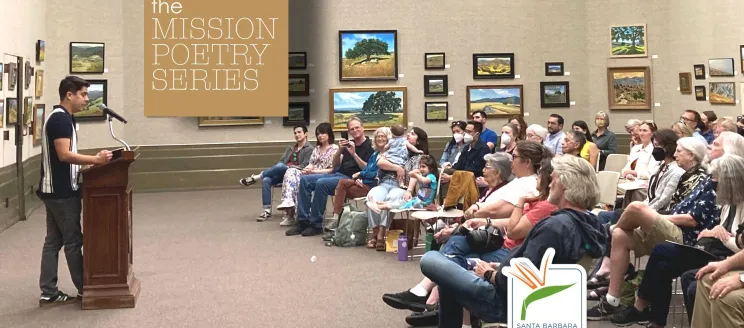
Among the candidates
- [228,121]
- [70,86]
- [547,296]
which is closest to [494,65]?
[228,121]

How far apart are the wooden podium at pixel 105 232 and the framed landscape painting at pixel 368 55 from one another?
1056cm

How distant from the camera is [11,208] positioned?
38.4 ft

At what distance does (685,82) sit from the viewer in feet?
51.2

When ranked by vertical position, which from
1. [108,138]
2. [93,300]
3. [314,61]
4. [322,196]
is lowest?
[93,300]

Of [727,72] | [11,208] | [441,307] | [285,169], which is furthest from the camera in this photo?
[727,72]

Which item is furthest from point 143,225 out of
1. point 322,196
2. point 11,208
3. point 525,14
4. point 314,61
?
point 525,14

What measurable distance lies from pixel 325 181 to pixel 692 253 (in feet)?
19.7

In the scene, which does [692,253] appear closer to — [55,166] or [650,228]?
[650,228]

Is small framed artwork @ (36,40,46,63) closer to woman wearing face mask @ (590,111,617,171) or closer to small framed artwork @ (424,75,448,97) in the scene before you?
small framed artwork @ (424,75,448,97)

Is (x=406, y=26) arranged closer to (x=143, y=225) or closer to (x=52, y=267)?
(x=143, y=225)

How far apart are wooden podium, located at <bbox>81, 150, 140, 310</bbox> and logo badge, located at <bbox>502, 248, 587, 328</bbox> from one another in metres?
3.90

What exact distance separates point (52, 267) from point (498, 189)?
3802 millimetres

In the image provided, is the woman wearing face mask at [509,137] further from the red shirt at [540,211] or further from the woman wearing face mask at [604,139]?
the red shirt at [540,211]

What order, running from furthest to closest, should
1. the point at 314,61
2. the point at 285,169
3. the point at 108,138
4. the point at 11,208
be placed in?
1. the point at 314,61
2. the point at 108,138
3. the point at 285,169
4. the point at 11,208
